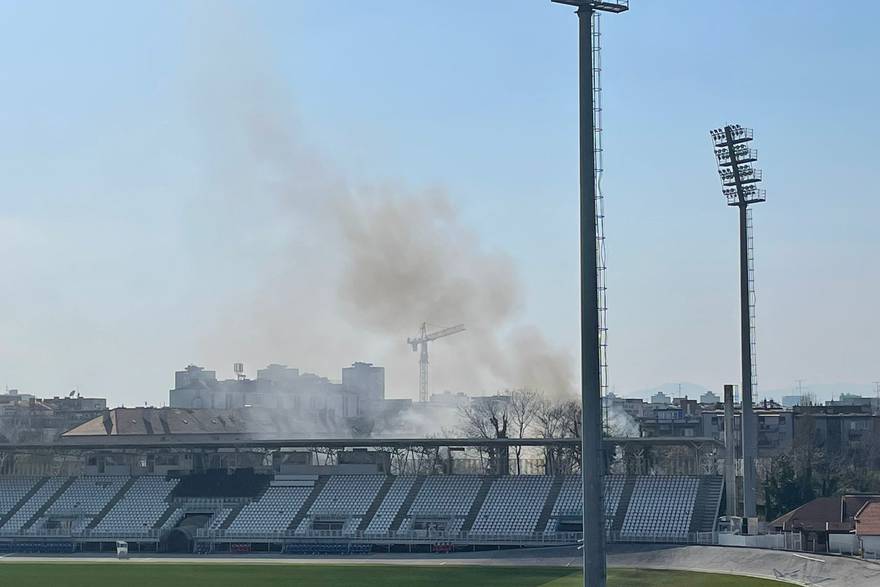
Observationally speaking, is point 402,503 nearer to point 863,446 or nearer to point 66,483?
point 66,483

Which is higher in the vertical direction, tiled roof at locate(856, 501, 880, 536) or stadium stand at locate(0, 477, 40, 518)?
stadium stand at locate(0, 477, 40, 518)

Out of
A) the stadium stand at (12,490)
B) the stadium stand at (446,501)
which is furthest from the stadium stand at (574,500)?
the stadium stand at (12,490)

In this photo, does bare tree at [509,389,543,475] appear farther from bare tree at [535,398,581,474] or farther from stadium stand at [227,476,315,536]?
stadium stand at [227,476,315,536]

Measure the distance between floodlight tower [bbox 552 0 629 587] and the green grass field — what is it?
24.1m

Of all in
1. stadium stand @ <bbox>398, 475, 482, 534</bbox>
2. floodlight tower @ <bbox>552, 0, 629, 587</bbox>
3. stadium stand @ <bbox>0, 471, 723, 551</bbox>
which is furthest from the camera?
stadium stand @ <bbox>398, 475, 482, 534</bbox>

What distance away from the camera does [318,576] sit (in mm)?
66875

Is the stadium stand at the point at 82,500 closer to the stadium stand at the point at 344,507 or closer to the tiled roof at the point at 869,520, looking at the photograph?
the stadium stand at the point at 344,507

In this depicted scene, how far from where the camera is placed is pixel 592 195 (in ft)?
118

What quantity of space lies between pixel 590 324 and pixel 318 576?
3506cm

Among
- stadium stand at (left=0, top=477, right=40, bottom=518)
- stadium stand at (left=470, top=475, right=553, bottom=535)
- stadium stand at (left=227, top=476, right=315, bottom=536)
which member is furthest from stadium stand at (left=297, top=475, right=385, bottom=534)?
stadium stand at (left=0, top=477, right=40, bottom=518)

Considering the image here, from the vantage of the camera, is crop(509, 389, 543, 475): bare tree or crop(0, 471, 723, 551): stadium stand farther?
crop(509, 389, 543, 475): bare tree

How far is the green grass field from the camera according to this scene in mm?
60594

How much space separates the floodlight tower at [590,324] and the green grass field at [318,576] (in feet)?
79.2

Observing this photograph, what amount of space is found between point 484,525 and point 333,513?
10.2 metres
